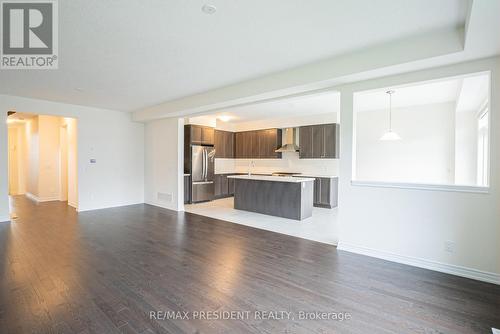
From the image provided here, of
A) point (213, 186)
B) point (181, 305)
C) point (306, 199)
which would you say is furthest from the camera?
point (213, 186)

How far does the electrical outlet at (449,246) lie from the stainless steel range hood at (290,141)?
520 centimetres

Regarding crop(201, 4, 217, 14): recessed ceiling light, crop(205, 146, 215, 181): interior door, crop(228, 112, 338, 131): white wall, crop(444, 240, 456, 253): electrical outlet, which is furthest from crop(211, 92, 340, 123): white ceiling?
crop(444, 240, 456, 253): electrical outlet

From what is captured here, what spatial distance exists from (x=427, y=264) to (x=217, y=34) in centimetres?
376

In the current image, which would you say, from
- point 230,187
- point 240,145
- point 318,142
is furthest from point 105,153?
point 318,142

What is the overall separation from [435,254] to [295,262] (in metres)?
1.73

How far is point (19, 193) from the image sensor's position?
9.31 metres

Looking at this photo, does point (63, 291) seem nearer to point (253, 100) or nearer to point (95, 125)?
point (253, 100)

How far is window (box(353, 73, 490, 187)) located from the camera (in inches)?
193

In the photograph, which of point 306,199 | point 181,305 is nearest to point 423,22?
point 181,305

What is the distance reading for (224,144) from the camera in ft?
29.9

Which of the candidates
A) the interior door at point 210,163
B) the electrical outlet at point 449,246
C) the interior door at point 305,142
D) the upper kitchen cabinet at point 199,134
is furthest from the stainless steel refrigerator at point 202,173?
the electrical outlet at point 449,246

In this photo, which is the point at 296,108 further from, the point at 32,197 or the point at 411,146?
the point at 32,197

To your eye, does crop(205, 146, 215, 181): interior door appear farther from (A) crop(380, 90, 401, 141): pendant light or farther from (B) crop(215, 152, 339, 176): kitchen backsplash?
(A) crop(380, 90, 401, 141): pendant light

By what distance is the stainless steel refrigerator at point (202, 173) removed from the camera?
7613mm
